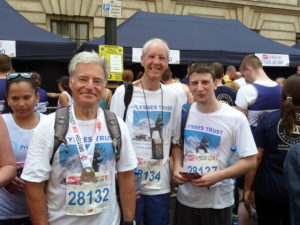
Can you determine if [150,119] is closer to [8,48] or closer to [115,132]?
[115,132]

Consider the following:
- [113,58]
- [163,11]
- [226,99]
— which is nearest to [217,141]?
[226,99]

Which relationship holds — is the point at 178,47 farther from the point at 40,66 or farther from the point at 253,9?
the point at 253,9

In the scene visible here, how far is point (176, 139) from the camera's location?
2707mm

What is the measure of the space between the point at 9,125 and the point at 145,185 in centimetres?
109

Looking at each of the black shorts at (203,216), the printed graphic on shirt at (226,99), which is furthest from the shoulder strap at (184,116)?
the printed graphic on shirt at (226,99)

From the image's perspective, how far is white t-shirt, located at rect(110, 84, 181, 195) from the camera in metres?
2.60

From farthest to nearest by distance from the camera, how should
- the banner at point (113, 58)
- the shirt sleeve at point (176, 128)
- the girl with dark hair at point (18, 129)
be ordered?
the banner at point (113, 58) → the shirt sleeve at point (176, 128) → the girl with dark hair at point (18, 129)

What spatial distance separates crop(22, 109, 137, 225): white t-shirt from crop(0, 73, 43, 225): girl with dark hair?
0.37 m

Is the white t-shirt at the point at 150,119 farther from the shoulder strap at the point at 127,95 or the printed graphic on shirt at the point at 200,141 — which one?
the printed graphic on shirt at the point at 200,141

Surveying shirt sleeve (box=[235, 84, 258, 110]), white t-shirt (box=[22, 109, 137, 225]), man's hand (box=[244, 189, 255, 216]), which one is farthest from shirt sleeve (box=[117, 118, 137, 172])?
shirt sleeve (box=[235, 84, 258, 110])

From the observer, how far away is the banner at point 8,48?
20.8 ft

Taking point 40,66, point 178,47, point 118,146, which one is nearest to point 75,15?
point 40,66

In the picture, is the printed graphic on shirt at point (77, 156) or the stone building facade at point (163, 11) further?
the stone building facade at point (163, 11)

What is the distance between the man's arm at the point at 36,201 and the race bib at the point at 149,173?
889mm
